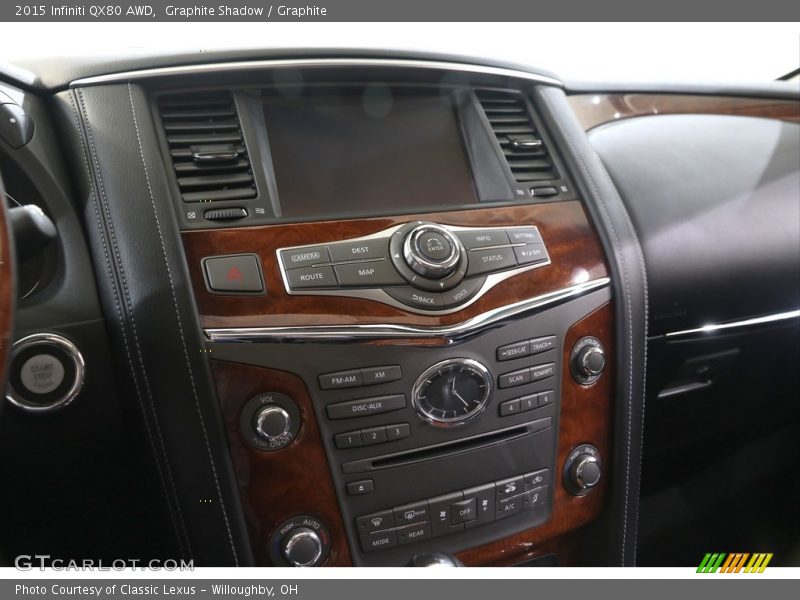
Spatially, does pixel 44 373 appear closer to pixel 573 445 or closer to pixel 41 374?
pixel 41 374

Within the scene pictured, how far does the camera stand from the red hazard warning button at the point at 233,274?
97 cm

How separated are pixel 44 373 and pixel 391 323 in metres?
0.51

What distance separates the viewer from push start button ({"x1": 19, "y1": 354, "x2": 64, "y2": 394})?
35.7 inches

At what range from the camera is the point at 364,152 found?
1209 millimetres

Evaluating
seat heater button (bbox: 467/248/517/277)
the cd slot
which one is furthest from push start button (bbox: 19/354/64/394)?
seat heater button (bbox: 467/248/517/277)

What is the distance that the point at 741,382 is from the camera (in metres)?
1.63

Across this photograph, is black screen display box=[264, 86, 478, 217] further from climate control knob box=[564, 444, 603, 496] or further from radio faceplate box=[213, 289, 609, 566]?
climate control knob box=[564, 444, 603, 496]

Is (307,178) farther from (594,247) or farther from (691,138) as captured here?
(691,138)

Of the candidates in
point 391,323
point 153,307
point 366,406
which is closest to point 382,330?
point 391,323

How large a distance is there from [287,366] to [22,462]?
43cm

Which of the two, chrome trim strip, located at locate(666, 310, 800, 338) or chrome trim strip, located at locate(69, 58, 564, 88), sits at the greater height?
chrome trim strip, located at locate(69, 58, 564, 88)

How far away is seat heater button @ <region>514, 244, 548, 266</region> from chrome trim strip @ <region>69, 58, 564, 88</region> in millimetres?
366

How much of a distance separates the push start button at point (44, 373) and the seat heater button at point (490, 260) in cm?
64

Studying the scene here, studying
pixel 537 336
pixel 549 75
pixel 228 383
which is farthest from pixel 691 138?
pixel 228 383
